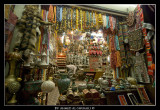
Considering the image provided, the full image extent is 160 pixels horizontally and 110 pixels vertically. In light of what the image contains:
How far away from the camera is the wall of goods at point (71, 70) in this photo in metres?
1.54

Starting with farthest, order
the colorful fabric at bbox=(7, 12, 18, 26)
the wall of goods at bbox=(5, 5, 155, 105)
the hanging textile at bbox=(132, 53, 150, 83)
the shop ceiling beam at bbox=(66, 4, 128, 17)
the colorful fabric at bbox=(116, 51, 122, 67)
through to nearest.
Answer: the colorful fabric at bbox=(116, 51, 122, 67) < the shop ceiling beam at bbox=(66, 4, 128, 17) < the hanging textile at bbox=(132, 53, 150, 83) < the colorful fabric at bbox=(7, 12, 18, 26) < the wall of goods at bbox=(5, 5, 155, 105)

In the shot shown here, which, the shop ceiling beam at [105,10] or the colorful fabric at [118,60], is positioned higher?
the shop ceiling beam at [105,10]

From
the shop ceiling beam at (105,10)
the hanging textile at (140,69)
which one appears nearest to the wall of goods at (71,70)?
the hanging textile at (140,69)

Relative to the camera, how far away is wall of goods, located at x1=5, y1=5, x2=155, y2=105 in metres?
1.54

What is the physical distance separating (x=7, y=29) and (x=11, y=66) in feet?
2.30

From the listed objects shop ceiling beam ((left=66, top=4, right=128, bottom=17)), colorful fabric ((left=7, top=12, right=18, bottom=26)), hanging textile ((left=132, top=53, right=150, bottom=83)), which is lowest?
hanging textile ((left=132, top=53, right=150, bottom=83))

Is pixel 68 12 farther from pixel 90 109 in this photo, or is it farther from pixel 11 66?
pixel 90 109

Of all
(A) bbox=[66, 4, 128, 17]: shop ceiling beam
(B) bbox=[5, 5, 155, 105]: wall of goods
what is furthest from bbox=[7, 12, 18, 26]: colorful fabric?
(A) bbox=[66, 4, 128, 17]: shop ceiling beam

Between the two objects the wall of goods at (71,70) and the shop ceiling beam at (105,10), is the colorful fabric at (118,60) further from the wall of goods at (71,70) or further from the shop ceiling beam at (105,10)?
the shop ceiling beam at (105,10)

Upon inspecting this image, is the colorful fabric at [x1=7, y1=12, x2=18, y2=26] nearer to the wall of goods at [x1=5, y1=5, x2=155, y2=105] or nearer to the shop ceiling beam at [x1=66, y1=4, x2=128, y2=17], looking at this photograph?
the wall of goods at [x1=5, y1=5, x2=155, y2=105]

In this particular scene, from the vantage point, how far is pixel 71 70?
3340mm

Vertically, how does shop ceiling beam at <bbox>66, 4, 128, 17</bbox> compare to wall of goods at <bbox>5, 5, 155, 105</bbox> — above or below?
above

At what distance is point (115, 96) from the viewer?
6.43ft
